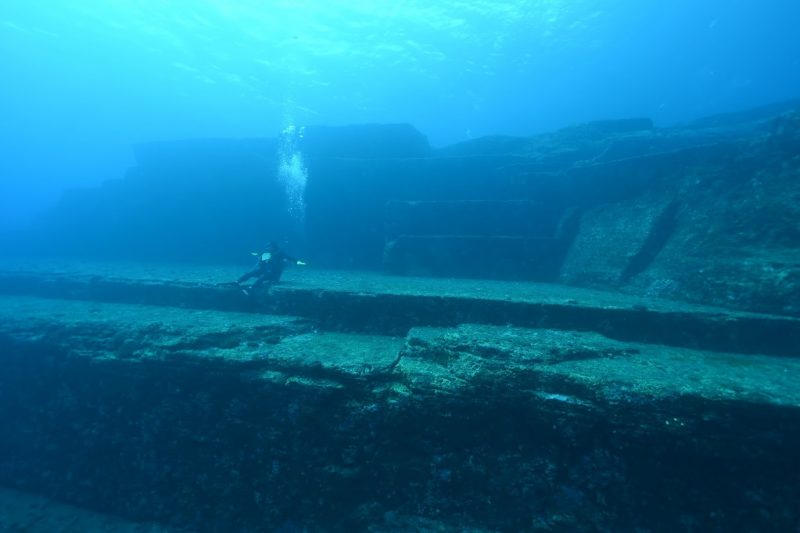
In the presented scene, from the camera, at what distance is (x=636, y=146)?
1222 cm

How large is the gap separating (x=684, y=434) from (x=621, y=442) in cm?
59

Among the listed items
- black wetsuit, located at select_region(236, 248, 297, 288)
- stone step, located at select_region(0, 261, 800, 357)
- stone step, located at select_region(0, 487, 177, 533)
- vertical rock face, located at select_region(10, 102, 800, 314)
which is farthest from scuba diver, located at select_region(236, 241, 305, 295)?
stone step, located at select_region(0, 487, 177, 533)

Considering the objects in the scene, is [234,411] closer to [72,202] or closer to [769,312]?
[769,312]

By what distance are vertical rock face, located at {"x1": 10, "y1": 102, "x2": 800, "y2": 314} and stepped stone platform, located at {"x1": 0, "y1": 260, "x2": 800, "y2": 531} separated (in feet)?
6.30

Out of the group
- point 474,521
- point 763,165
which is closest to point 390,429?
point 474,521

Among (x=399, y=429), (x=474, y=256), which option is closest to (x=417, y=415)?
(x=399, y=429)

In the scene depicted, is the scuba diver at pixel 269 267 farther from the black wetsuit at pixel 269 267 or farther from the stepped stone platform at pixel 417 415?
the stepped stone platform at pixel 417 415

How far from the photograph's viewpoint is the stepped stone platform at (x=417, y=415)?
3.76 meters

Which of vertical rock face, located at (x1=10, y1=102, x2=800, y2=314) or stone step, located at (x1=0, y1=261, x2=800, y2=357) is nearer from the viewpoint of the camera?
stone step, located at (x1=0, y1=261, x2=800, y2=357)

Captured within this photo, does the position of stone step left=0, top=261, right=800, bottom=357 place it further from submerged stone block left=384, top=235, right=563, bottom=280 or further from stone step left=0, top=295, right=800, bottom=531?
submerged stone block left=384, top=235, right=563, bottom=280

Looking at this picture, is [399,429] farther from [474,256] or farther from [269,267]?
[474,256]

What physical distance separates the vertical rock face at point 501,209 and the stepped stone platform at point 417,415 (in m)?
1.92

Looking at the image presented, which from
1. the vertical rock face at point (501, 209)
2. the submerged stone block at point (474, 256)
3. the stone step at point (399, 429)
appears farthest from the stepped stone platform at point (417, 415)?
the submerged stone block at point (474, 256)

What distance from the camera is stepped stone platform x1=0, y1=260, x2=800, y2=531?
3760mm
